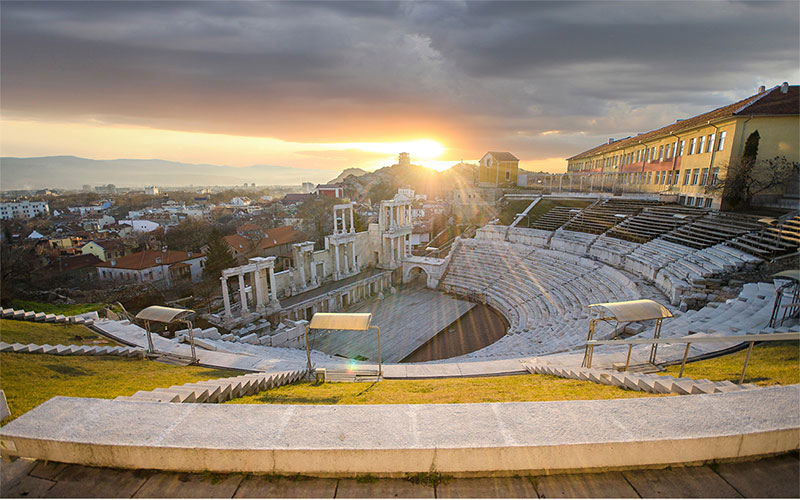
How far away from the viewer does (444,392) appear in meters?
6.55

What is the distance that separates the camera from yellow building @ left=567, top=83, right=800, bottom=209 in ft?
76.0

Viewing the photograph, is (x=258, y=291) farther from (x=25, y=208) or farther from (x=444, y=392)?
(x=25, y=208)

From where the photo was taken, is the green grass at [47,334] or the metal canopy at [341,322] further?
the green grass at [47,334]

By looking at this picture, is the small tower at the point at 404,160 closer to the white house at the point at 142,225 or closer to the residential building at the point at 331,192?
the residential building at the point at 331,192

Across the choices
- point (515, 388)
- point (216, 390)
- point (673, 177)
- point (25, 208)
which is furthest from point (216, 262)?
point (25, 208)

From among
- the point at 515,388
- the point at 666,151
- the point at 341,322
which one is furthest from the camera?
the point at 666,151

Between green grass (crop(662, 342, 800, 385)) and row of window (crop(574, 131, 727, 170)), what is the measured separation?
85.2 ft

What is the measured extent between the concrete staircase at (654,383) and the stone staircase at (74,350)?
483 inches

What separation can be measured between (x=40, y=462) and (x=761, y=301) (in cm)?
1678

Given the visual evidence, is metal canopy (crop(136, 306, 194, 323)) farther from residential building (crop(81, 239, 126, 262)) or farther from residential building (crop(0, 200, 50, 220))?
residential building (crop(0, 200, 50, 220))

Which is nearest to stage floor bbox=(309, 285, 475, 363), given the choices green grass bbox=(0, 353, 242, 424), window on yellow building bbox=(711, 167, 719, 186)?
green grass bbox=(0, 353, 242, 424)

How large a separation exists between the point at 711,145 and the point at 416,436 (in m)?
34.6

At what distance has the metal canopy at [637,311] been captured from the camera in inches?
295

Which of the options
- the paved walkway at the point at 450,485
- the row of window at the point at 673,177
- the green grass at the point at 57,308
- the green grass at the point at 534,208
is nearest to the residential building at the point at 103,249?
the green grass at the point at 57,308
